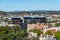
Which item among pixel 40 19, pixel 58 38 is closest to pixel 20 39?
pixel 58 38

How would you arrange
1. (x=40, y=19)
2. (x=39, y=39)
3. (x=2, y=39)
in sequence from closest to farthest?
1. (x=2, y=39)
2. (x=39, y=39)
3. (x=40, y=19)

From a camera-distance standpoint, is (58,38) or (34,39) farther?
(58,38)

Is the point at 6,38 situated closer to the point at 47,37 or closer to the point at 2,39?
the point at 2,39

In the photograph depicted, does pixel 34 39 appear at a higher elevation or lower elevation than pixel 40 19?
higher

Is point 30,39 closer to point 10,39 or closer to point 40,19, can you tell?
point 10,39

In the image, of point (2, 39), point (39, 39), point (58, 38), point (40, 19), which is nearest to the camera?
point (2, 39)

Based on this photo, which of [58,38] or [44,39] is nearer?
[44,39]

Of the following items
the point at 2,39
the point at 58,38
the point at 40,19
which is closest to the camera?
the point at 2,39

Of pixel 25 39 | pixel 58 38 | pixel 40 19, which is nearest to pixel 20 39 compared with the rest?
pixel 25 39

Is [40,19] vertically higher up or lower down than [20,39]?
lower down
